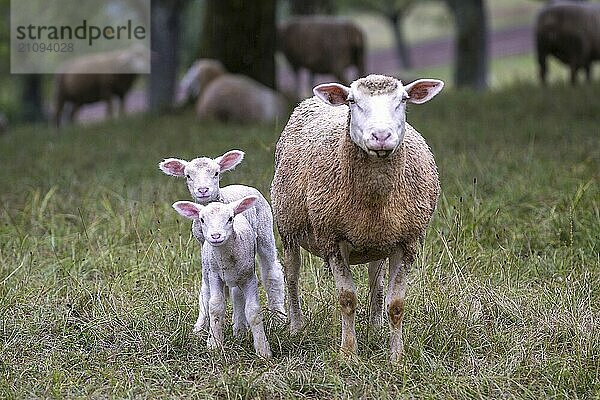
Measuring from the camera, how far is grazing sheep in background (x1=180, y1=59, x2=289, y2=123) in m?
12.1

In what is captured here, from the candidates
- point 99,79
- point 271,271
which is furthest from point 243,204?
point 99,79

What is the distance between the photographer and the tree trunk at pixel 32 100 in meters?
26.1

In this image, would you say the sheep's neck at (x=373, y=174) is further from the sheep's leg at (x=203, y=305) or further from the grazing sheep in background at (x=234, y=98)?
the grazing sheep in background at (x=234, y=98)

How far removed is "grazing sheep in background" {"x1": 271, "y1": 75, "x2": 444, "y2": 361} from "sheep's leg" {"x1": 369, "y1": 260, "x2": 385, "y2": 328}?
0.65 feet

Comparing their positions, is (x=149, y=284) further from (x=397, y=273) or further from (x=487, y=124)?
(x=487, y=124)

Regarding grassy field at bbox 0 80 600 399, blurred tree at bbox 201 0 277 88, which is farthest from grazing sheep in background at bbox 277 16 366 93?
grassy field at bbox 0 80 600 399

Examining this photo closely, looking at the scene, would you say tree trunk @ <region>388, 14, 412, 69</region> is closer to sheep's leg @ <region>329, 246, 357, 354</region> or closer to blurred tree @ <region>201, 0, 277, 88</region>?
blurred tree @ <region>201, 0, 277, 88</region>

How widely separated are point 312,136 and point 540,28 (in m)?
9.46

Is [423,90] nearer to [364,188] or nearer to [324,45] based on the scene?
[364,188]

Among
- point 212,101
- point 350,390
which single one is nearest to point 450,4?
point 212,101

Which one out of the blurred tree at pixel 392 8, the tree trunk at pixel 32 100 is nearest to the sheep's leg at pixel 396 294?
the blurred tree at pixel 392 8

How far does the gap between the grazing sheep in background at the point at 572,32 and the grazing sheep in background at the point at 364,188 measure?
9235mm

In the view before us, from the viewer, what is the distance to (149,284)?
19.5ft

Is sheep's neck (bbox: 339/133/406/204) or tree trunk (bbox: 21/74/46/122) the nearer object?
sheep's neck (bbox: 339/133/406/204)
